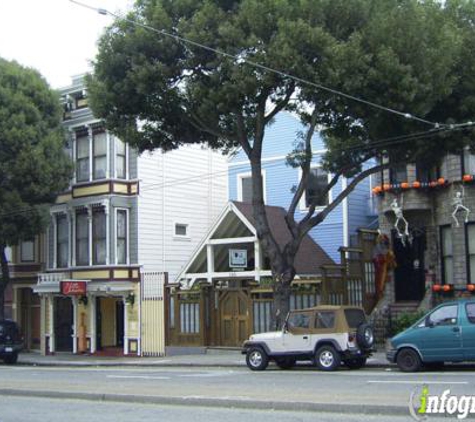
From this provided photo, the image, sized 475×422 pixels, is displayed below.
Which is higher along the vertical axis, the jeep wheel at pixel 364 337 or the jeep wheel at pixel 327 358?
the jeep wheel at pixel 364 337

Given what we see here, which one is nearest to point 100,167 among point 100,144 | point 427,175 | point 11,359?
point 100,144

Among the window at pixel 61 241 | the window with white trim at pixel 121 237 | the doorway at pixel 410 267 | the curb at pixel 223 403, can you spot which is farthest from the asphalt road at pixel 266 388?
the window at pixel 61 241

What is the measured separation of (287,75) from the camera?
1991 cm

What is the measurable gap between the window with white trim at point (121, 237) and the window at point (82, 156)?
92.5 inches

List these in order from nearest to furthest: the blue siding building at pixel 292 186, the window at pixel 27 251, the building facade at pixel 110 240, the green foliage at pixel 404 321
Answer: the green foliage at pixel 404 321 → the building facade at pixel 110 240 → the blue siding building at pixel 292 186 → the window at pixel 27 251

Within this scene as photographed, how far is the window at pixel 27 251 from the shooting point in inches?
1479

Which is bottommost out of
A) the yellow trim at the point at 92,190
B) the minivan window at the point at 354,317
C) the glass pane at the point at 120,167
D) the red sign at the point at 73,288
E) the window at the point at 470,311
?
the minivan window at the point at 354,317

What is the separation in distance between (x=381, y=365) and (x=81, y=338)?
16.8 meters

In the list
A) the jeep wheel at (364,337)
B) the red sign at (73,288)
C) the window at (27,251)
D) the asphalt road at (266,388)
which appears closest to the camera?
the asphalt road at (266,388)

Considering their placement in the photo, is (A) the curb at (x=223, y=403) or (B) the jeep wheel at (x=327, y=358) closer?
(A) the curb at (x=223, y=403)

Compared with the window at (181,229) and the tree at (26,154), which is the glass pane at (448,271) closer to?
the window at (181,229)

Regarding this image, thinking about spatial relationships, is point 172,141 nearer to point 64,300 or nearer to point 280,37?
point 280,37

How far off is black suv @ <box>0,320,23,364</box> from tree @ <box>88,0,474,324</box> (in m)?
11.5

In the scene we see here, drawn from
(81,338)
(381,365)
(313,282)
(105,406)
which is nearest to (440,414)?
(105,406)
